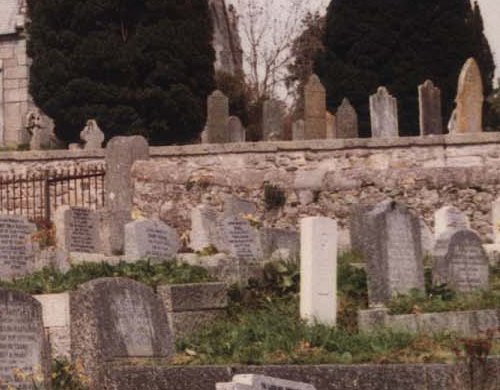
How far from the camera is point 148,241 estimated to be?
64.5 ft

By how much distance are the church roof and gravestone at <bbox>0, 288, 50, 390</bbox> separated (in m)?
30.1

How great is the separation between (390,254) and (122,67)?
71.9ft

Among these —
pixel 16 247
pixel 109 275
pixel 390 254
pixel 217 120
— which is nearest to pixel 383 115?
pixel 217 120

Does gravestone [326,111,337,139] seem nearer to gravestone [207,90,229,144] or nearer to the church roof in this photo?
gravestone [207,90,229,144]

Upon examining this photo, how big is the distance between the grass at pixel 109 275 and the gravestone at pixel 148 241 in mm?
1101

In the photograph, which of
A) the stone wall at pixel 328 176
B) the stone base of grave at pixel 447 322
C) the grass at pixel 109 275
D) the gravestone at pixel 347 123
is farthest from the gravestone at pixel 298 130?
the stone base of grave at pixel 447 322

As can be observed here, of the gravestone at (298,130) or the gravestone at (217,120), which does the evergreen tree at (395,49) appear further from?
the gravestone at (217,120)

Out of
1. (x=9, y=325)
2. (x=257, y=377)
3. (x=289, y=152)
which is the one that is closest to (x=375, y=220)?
(x=9, y=325)

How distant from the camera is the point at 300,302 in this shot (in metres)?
17.0

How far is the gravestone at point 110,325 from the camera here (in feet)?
46.5

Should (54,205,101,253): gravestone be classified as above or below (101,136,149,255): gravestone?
below

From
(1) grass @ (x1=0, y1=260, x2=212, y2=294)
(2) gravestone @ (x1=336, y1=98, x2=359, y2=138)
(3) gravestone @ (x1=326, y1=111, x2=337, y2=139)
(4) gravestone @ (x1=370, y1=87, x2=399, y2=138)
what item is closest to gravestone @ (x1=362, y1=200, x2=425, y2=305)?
(1) grass @ (x1=0, y1=260, x2=212, y2=294)

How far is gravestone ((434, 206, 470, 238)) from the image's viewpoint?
69.6ft

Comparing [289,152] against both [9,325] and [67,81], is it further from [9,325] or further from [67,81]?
[9,325]
